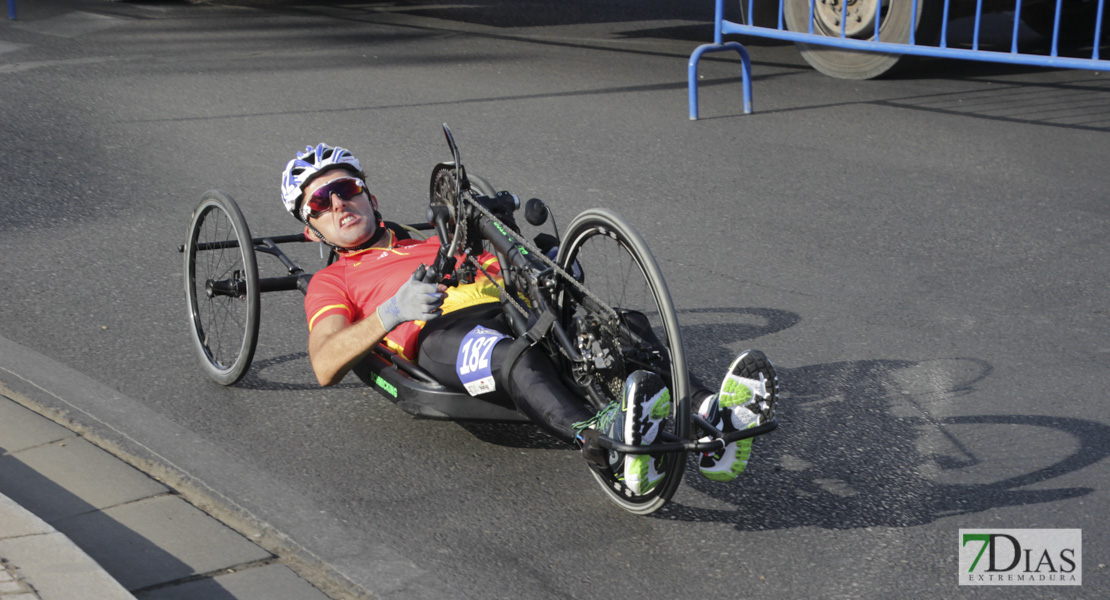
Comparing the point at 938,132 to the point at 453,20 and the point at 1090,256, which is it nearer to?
the point at 1090,256

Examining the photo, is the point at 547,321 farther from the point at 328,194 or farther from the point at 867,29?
the point at 867,29

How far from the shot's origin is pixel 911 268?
18.9 feet

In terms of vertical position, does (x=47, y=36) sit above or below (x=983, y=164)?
above

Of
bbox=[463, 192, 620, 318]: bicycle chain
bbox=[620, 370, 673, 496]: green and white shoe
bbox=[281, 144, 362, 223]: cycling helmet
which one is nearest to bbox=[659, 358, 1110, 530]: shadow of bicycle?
bbox=[620, 370, 673, 496]: green and white shoe

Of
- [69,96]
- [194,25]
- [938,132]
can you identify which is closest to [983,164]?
[938,132]

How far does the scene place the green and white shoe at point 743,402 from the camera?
10.8 ft

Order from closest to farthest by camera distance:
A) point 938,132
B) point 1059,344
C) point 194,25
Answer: point 1059,344
point 938,132
point 194,25

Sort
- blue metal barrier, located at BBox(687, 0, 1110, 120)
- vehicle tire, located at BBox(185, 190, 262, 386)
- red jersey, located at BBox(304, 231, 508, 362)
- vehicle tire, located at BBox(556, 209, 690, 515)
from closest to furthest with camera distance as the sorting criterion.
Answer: vehicle tire, located at BBox(556, 209, 690, 515) < red jersey, located at BBox(304, 231, 508, 362) < vehicle tire, located at BBox(185, 190, 262, 386) < blue metal barrier, located at BBox(687, 0, 1110, 120)

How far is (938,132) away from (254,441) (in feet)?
19.2

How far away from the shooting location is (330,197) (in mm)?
4309

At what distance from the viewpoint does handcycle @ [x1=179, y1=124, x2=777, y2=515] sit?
10.7 feet

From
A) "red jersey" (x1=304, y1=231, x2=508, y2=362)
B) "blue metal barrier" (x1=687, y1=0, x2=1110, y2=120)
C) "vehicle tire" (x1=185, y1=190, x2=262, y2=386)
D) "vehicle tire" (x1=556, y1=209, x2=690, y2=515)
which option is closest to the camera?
"vehicle tire" (x1=556, y1=209, x2=690, y2=515)

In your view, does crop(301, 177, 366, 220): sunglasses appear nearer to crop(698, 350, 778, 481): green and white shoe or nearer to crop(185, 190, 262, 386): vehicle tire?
crop(185, 190, 262, 386): vehicle tire

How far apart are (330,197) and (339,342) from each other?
0.67 m
